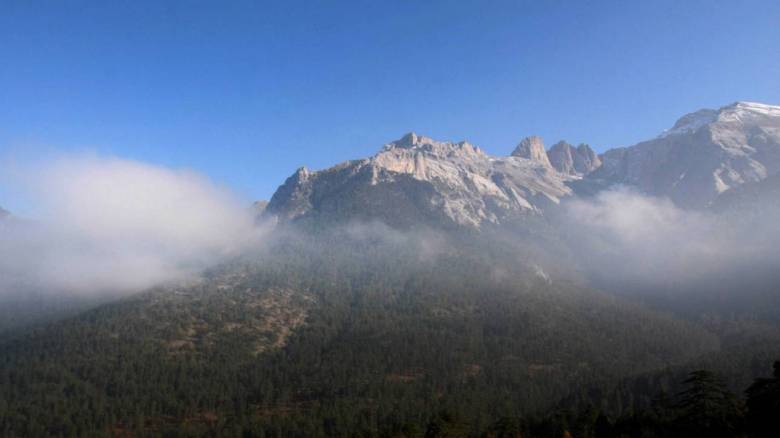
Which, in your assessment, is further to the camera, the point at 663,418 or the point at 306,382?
the point at 306,382

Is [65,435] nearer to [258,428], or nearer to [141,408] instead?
[141,408]

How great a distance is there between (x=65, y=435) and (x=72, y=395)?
2653cm

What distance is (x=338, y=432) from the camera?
143375 millimetres

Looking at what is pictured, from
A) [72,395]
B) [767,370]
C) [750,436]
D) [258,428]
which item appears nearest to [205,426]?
[258,428]

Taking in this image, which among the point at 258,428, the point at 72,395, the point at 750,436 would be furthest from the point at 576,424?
the point at 72,395

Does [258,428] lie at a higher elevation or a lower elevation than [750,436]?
lower

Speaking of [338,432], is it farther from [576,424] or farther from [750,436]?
[750,436]

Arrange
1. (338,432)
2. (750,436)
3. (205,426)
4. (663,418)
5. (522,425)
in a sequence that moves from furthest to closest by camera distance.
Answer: (205,426)
(338,432)
(522,425)
(663,418)
(750,436)

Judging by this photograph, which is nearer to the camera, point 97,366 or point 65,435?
point 65,435

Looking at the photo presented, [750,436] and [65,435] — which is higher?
[750,436]

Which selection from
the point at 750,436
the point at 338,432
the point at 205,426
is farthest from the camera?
the point at 205,426

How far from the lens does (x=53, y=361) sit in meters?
196

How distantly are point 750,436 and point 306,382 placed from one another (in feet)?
514

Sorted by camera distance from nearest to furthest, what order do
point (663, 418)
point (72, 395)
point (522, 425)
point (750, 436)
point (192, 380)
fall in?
point (750, 436) → point (663, 418) → point (522, 425) → point (72, 395) → point (192, 380)
